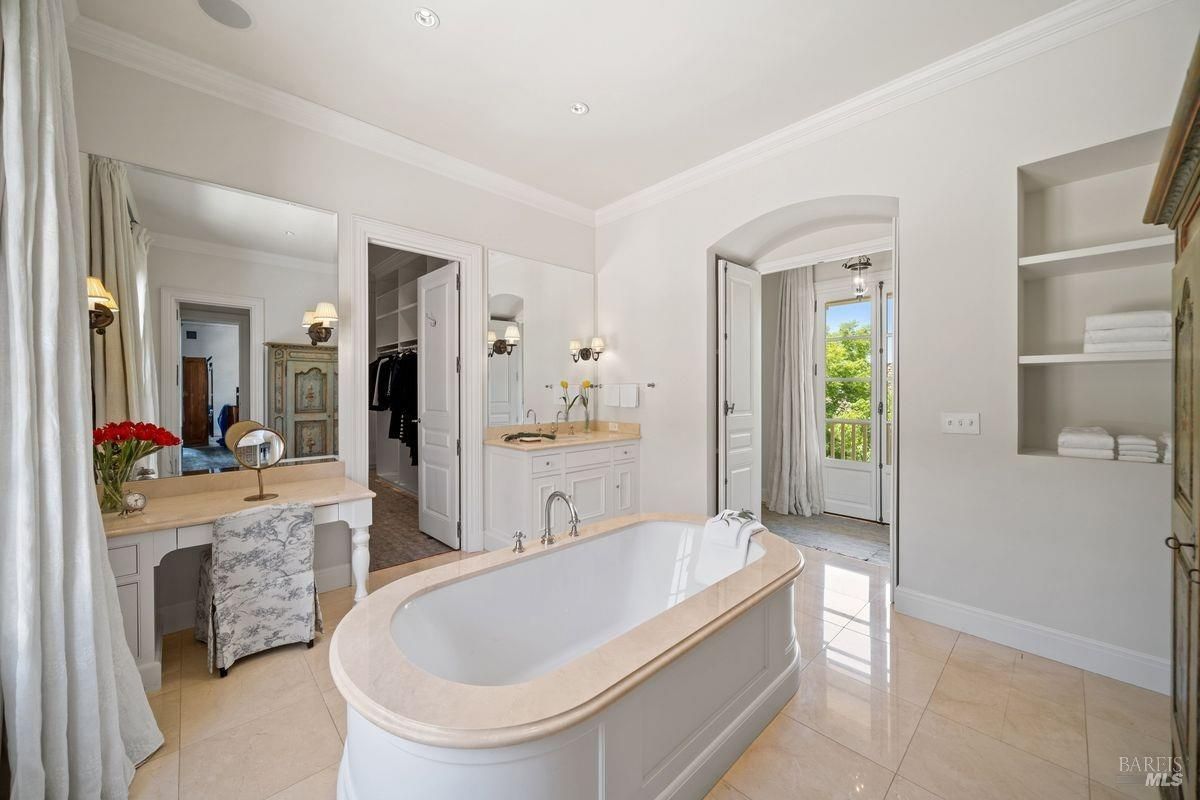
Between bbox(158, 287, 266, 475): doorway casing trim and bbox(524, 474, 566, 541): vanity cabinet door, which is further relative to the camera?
bbox(524, 474, 566, 541): vanity cabinet door

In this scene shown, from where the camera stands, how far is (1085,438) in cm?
211

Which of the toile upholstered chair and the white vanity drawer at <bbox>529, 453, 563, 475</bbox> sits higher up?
the white vanity drawer at <bbox>529, 453, 563, 475</bbox>

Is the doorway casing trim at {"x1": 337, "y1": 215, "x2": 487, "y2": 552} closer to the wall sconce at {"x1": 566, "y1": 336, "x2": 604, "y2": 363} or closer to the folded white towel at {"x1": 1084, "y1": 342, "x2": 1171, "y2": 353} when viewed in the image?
the wall sconce at {"x1": 566, "y1": 336, "x2": 604, "y2": 363}

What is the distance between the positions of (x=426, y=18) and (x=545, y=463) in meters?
2.57

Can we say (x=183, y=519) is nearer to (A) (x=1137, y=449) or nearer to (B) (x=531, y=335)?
(B) (x=531, y=335)

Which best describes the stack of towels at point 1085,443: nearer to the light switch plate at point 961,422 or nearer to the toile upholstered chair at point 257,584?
the light switch plate at point 961,422

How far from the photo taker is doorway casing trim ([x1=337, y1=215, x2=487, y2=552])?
2951mm

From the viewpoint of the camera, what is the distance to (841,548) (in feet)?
12.3

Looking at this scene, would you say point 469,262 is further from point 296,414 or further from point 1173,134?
point 1173,134

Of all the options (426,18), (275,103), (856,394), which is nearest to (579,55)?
(426,18)

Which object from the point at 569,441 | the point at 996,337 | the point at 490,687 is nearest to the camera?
the point at 490,687

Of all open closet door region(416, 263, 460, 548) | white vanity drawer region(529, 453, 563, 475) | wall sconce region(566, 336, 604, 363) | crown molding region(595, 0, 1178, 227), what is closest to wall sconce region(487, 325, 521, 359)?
open closet door region(416, 263, 460, 548)

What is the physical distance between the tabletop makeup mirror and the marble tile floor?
2.93ft

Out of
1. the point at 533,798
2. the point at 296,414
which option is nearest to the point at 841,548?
the point at 533,798
